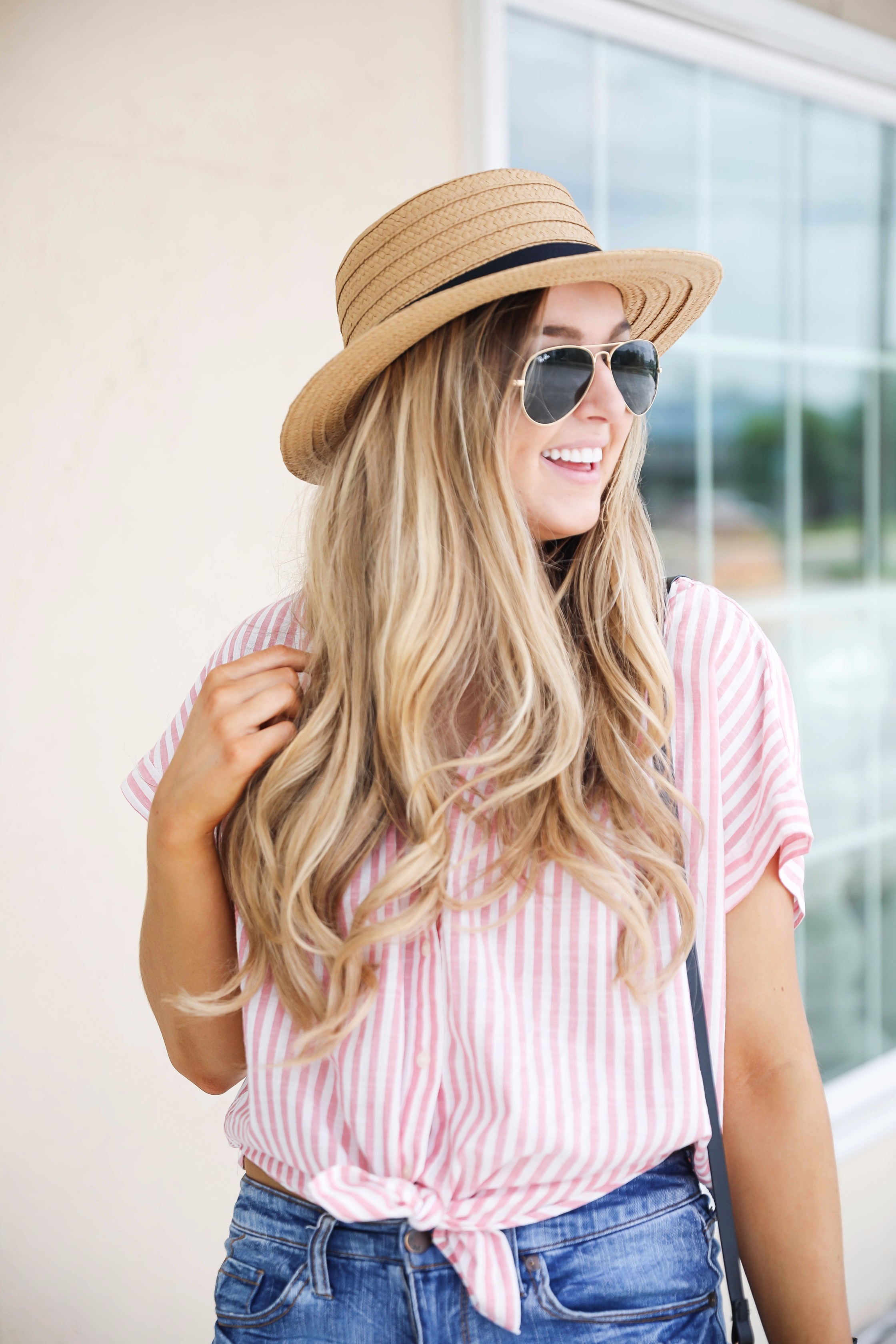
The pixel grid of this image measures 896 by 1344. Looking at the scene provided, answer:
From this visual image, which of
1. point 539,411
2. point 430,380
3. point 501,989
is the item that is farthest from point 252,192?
point 501,989

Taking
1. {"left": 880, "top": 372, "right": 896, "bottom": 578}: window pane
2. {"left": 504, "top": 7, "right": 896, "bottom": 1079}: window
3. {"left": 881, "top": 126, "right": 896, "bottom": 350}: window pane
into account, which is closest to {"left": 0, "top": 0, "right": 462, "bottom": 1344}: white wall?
{"left": 504, "top": 7, "right": 896, "bottom": 1079}: window

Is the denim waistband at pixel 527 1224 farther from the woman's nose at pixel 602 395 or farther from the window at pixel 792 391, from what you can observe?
the window at pixel 792 391

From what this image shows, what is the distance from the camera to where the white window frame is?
1.82 m

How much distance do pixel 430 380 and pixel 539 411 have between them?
13 cm

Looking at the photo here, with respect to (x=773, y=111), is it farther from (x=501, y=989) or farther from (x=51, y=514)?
(x=501, y=989)

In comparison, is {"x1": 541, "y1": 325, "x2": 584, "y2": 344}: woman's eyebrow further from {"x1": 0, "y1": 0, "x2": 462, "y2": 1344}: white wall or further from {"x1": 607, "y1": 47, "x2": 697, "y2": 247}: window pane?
{"x1": 607, "y1": 47, "x2": 697, "y2": 247}: window pane

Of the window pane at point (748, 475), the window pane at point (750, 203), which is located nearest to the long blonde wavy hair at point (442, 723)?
the window pane at point (748, 475)

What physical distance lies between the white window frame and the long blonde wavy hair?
3.52 ft

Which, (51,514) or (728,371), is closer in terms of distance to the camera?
(51,514)

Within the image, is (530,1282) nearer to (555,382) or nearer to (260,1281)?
(260,1281)

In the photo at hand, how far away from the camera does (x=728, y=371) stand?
2484 mm

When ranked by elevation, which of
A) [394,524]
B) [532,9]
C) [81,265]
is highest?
[532,9]

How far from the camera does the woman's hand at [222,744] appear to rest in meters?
0.98

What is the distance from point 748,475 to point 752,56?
1.01 metres
